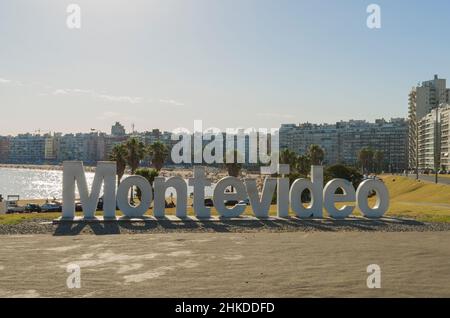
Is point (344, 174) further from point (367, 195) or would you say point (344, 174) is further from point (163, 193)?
point (163, 193)

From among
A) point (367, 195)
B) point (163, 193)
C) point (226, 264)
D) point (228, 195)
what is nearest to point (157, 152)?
point (163, 193)

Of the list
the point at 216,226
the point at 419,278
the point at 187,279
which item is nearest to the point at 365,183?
the point at 216,226

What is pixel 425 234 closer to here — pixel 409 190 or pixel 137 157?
pixel 409 190

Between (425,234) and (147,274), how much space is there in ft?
63.4

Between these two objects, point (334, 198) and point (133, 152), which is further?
point (133, 152)

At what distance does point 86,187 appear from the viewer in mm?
35469

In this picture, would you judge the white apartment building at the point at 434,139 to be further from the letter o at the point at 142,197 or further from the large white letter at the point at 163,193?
the letter o at the point at 142,197

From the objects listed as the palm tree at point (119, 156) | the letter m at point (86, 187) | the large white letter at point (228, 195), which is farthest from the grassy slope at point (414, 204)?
the palm tree at point (119, 156)

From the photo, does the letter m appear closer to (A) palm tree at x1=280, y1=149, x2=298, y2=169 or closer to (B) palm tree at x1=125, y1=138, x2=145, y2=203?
(B) palm tree at x1=125, y1=138, x2=145, y2=203

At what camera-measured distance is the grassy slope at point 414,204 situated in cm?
3919

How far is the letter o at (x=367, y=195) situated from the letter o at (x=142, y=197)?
15.2m

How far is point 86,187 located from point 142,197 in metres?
3.88

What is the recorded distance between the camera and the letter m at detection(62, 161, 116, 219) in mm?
35156

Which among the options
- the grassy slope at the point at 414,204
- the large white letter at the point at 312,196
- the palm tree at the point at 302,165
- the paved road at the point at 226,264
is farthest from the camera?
the palm tree at the point at 302,165
